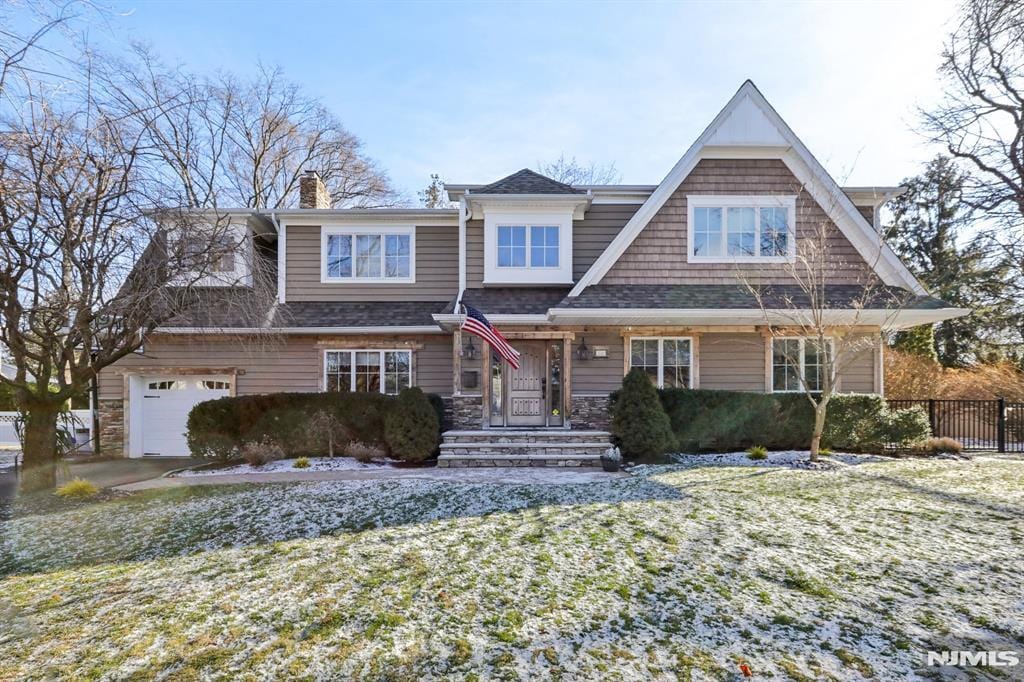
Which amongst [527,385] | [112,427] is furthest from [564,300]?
[112,427]

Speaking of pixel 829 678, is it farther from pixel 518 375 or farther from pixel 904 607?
pixel 518 375

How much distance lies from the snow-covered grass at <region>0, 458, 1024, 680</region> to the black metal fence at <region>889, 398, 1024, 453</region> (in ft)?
19.5

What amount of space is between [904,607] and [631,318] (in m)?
7.43

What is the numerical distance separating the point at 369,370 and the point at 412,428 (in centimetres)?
300

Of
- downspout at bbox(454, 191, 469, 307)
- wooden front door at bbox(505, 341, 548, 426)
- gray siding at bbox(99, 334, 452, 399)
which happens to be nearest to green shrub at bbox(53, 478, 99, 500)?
gray siding at bbox(99, 334, 452, 399)

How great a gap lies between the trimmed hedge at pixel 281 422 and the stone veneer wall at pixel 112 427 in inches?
123

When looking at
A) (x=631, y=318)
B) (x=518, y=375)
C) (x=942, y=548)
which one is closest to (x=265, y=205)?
(x=518, y=375)

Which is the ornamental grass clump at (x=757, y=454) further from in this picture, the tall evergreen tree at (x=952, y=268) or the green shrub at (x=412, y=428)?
the tall evergreen tree at (x=952, y=268)

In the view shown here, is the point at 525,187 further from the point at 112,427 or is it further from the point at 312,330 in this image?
the point at 112,427

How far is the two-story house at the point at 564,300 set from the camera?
443 inches

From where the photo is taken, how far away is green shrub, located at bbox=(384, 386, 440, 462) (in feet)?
33.0

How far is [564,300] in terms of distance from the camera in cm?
1088

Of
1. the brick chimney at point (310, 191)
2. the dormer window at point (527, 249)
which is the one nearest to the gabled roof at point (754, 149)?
the dormer window at point (527, 249)

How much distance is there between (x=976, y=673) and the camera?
10.5 ft
